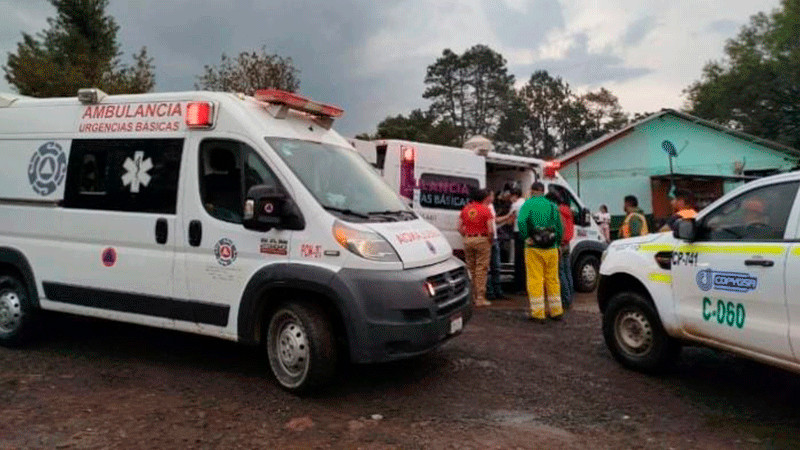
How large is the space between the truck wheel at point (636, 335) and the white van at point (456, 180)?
371 cm

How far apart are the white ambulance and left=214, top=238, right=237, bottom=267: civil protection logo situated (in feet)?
11.3

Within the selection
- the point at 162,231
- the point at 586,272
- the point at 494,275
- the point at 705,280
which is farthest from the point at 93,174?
the point at 586,272

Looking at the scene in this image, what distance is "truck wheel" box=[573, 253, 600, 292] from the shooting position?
10500mm

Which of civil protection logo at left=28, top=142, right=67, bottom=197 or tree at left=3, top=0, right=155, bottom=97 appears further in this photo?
tree at left=3, top=0, right=155, bottom=97

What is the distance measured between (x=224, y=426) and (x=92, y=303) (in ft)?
6.83

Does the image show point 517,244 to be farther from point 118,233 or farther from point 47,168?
point 47,168

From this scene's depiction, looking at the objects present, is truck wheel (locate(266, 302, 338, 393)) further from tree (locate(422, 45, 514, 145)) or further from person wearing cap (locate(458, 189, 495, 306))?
tree (locate(422, 45, 514, 145))

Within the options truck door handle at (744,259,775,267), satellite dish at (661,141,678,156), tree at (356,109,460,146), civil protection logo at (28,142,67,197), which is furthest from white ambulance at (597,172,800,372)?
tree at (356,109,460,146)

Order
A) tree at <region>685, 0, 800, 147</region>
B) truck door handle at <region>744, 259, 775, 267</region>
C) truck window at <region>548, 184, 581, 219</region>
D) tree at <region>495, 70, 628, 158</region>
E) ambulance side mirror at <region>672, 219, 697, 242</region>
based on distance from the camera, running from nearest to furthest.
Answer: truck door handle at <region>744, 259, 775, 267</region> < ambulance side mirror at <region>672, 219, 697, 242</region> < truck window at <region>548, 184, 581, 219</region> < tree at <region>685, 0, 800, 147</region> < tree at <region>495, 70, 628, 158</region>

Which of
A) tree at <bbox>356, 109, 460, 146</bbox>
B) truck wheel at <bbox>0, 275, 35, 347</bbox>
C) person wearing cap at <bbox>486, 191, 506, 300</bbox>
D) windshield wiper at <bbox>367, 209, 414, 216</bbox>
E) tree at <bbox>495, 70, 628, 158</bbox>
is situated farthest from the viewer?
tree at <bbox>495, 70, 628, 158</bbox>

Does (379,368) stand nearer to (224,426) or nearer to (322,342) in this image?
(322,342)

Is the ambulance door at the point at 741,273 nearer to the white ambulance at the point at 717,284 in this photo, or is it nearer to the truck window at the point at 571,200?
the white ambulance at the point at 717,284

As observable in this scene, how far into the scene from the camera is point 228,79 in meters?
23.4

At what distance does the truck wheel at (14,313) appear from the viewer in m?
5.80
